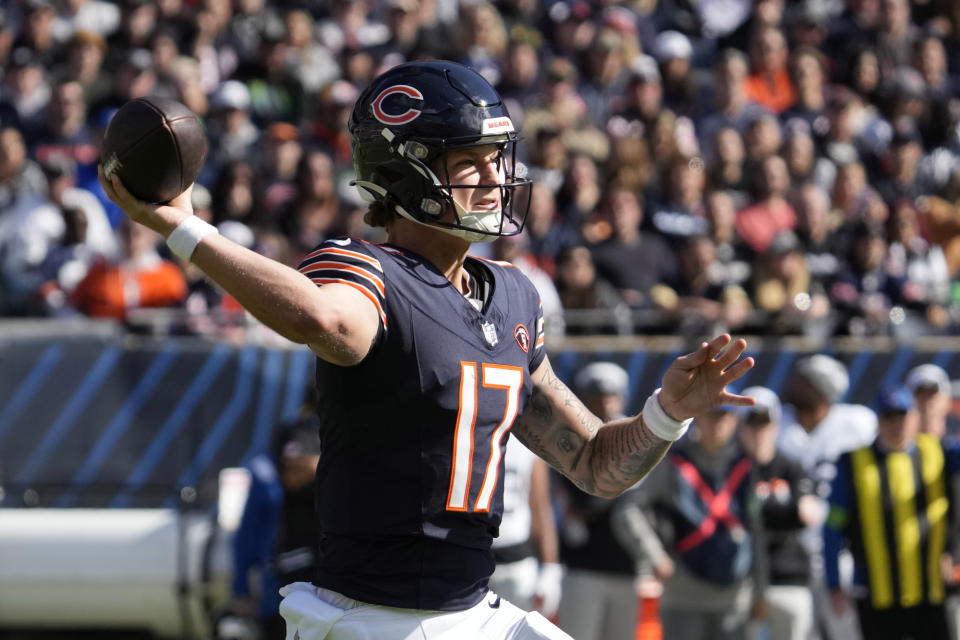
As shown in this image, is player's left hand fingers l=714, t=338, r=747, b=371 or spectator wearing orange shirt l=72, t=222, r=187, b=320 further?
spectator wearing orange shirt l=72, t=222, r=187, b=320

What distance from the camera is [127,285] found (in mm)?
8914

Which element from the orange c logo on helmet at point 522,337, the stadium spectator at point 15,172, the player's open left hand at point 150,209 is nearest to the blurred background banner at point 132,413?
the stadium spectator at point 15,172

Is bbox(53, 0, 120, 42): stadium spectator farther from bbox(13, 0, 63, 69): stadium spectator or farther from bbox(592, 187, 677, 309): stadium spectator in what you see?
bbox(592, 187, 677, 309): stadium spectator

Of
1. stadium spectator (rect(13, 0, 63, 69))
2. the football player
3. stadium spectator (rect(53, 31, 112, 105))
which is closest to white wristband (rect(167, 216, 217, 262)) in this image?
the football player

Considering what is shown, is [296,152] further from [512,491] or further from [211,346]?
[512,491]

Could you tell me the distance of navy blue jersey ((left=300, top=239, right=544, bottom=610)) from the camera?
10.9 ft

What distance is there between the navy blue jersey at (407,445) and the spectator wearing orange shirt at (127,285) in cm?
569

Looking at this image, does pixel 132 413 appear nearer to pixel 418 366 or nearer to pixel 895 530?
pixel 895 530

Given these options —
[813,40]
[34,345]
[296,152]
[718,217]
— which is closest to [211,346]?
[34,345]

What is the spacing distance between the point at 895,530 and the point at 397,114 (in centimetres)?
473

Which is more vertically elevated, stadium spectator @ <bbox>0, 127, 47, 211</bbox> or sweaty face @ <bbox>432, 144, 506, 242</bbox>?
sweaty face @ <bbox>432, 144, 506, 242</bbox>

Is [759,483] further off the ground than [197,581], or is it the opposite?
[759,483]

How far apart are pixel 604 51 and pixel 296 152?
2694mm

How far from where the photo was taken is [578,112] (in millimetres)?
10992
